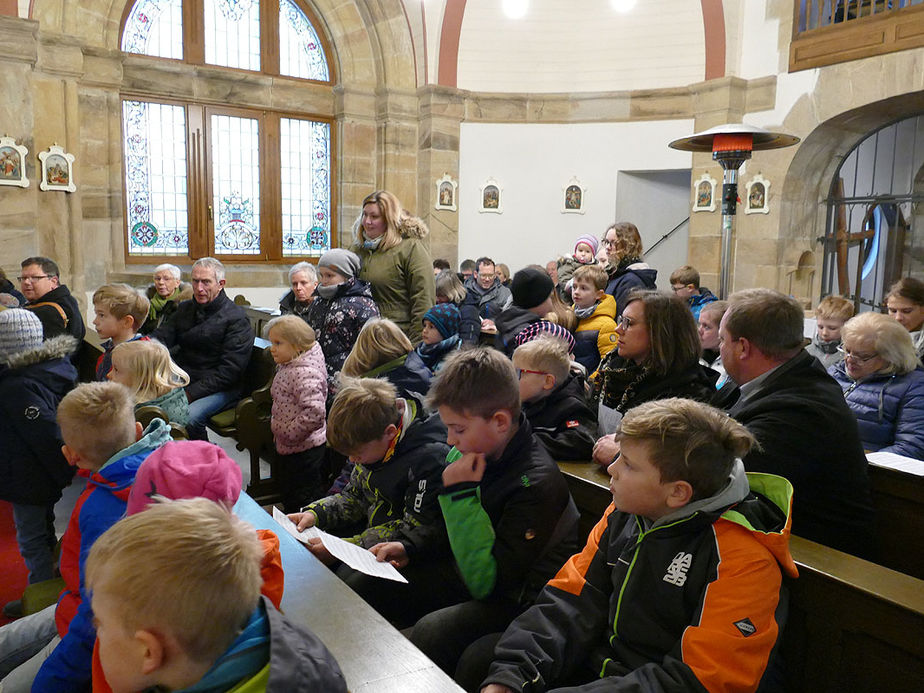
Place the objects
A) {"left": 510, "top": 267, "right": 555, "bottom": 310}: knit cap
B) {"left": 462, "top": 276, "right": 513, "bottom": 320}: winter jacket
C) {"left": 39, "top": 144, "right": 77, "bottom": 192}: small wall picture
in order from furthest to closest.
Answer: {"left": 39, "top": 144, "right": 77, "bottom": 192}: small wall picture, {"left": 462, "top": 276, "right": 513, "bottom": 320}: winter jacket, {"left": 510, "top": 267, "right": 555, "bottom": 310}: knit cap

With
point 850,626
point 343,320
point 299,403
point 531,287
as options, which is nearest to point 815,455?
point 850,626

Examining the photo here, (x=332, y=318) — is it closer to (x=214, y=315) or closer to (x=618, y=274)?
(x=214, y=315)

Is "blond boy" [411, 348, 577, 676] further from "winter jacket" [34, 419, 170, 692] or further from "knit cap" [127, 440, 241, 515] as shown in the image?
"winter jacket" [34, 419, 170, 692]

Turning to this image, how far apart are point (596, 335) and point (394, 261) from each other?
1408 mm

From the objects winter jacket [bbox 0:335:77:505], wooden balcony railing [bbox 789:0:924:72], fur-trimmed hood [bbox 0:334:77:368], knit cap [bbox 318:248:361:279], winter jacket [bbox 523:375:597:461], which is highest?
wooden balcony railing [bbox 789:0:924:72]

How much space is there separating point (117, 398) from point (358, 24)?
32.4 feet

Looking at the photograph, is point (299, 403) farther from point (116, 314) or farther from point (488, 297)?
point (488, 297)

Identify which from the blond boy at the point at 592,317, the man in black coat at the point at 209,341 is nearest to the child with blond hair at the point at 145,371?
the man in black coat at the point at 209,341

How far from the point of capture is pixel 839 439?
2191 mm

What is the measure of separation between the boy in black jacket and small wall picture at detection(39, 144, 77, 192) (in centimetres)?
783

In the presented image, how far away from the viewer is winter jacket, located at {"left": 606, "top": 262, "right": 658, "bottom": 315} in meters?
5.07

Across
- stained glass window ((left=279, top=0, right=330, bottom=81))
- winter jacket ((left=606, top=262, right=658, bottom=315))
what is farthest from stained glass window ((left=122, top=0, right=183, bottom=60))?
winter jacket ((left=606, top=262, right=658, bottom=315))

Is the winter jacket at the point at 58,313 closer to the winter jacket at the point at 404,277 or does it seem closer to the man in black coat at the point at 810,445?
the winter jacket at the point at 404,277

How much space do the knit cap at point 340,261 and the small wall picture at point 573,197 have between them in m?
7.15
